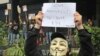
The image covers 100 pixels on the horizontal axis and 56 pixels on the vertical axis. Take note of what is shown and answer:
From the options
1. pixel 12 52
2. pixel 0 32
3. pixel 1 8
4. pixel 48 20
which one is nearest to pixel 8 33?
pixel 0 32

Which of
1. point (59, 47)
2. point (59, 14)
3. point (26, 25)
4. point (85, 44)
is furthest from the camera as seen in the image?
point (26, 25)

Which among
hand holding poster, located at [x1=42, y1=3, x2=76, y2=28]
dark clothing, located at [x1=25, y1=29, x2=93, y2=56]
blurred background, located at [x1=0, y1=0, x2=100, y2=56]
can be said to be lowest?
blurred background, located at [x1=0, y1=0, x2=100, y2=56]

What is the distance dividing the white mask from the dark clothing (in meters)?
0.17

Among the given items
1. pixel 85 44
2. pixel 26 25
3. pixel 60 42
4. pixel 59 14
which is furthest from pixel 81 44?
pixel 26 25

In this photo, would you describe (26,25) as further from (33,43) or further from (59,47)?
(59,47)

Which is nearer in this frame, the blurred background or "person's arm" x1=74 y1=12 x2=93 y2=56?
"person's arm" x1=74 y1=12 x2=93 y2=56

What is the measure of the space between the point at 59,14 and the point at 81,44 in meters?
0.46

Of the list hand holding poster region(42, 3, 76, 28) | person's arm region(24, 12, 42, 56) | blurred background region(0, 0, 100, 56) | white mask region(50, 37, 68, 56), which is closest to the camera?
white mask region(50, 37, 68, 56)

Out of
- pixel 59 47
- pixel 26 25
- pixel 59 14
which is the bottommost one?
pixel 26 25

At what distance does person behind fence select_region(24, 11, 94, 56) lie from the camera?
4449mm

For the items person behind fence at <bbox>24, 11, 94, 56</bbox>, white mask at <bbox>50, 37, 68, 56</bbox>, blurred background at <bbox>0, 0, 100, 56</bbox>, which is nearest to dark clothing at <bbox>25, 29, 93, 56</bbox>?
person behind fence at <bbox>24, 11, 94, 56</bbox>

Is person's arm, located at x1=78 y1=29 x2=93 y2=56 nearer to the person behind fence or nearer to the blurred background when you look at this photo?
the person behind fence

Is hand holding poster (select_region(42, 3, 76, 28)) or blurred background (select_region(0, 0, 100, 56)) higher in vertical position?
hand holding poster (select_region(42, 3, 76, 28))

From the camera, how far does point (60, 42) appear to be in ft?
14.7
